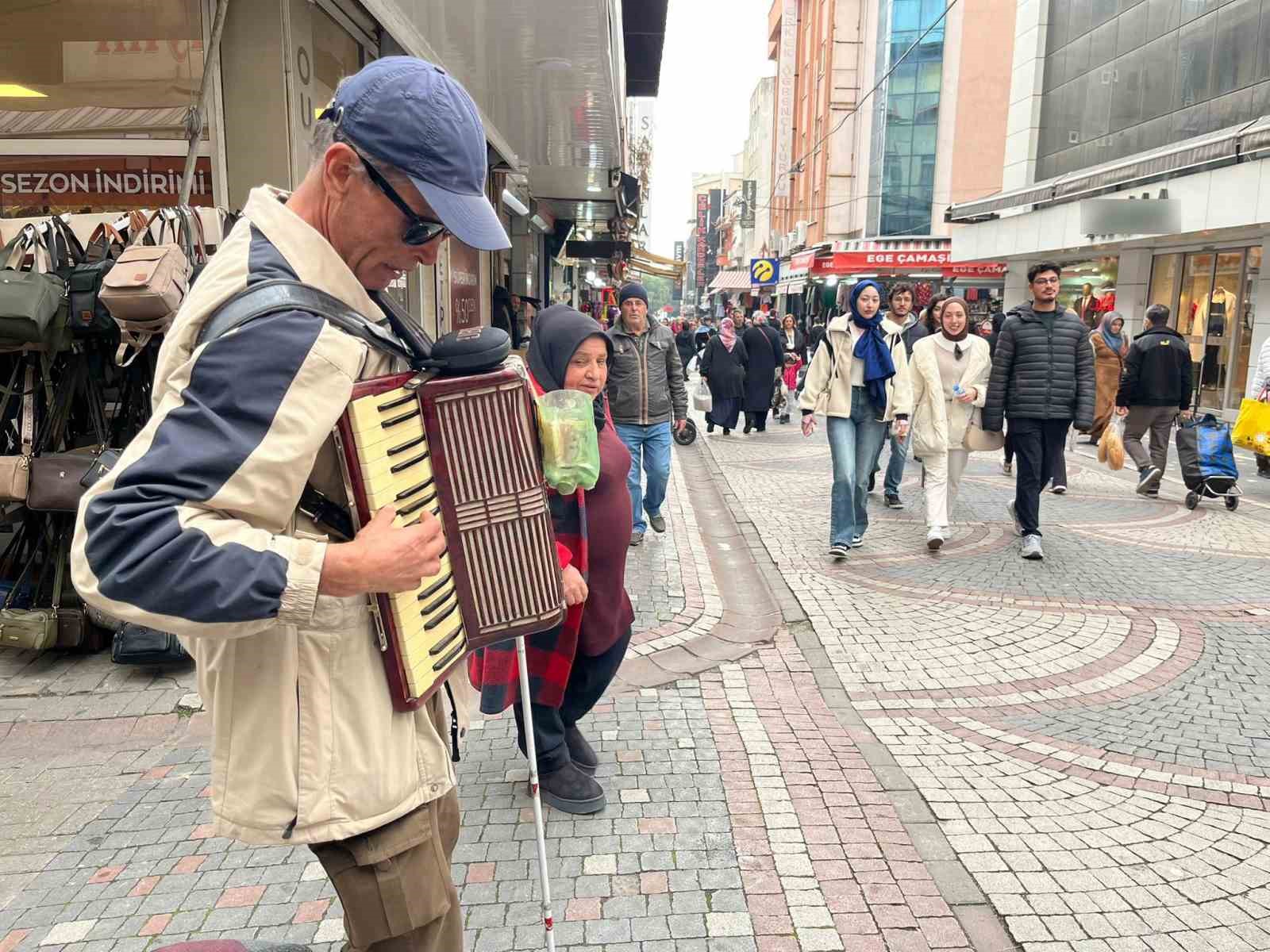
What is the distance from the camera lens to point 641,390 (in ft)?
24.2

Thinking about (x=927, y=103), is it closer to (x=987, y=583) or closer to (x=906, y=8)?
(x=906, y=8)

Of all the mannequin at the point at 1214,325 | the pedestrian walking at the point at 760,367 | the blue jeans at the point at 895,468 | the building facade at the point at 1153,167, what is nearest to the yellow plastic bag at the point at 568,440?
the blue jeans at the point at 895,468

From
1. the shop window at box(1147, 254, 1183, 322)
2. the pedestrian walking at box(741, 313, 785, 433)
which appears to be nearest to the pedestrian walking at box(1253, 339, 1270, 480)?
the pedestrian walking at box(741, 313, 785, 433)

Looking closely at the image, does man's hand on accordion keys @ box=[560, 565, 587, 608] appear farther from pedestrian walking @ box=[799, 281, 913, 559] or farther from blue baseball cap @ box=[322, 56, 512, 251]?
pedestrian walking @ box=[799, 281, 913, 559]

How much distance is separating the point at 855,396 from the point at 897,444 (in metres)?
1.98

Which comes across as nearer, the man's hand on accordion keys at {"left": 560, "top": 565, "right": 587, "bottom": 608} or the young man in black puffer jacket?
the man's hand on accordion keys at {"left": 560, "top": 565, "right": 587, "bottom": 608}

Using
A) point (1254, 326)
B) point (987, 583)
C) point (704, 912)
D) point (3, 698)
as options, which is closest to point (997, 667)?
point (987, 583)

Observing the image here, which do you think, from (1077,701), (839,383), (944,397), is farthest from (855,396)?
(1077,701)

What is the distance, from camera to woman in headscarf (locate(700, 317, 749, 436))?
13906 mm

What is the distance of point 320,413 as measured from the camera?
1436mm

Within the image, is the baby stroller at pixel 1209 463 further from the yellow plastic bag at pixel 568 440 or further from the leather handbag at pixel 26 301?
the leather handbag at pixel 26 301

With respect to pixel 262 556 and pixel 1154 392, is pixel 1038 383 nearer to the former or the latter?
pixel 1154 392

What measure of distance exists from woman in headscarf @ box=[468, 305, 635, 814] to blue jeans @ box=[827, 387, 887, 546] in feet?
12.6

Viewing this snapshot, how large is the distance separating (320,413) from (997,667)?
450 centimetres
